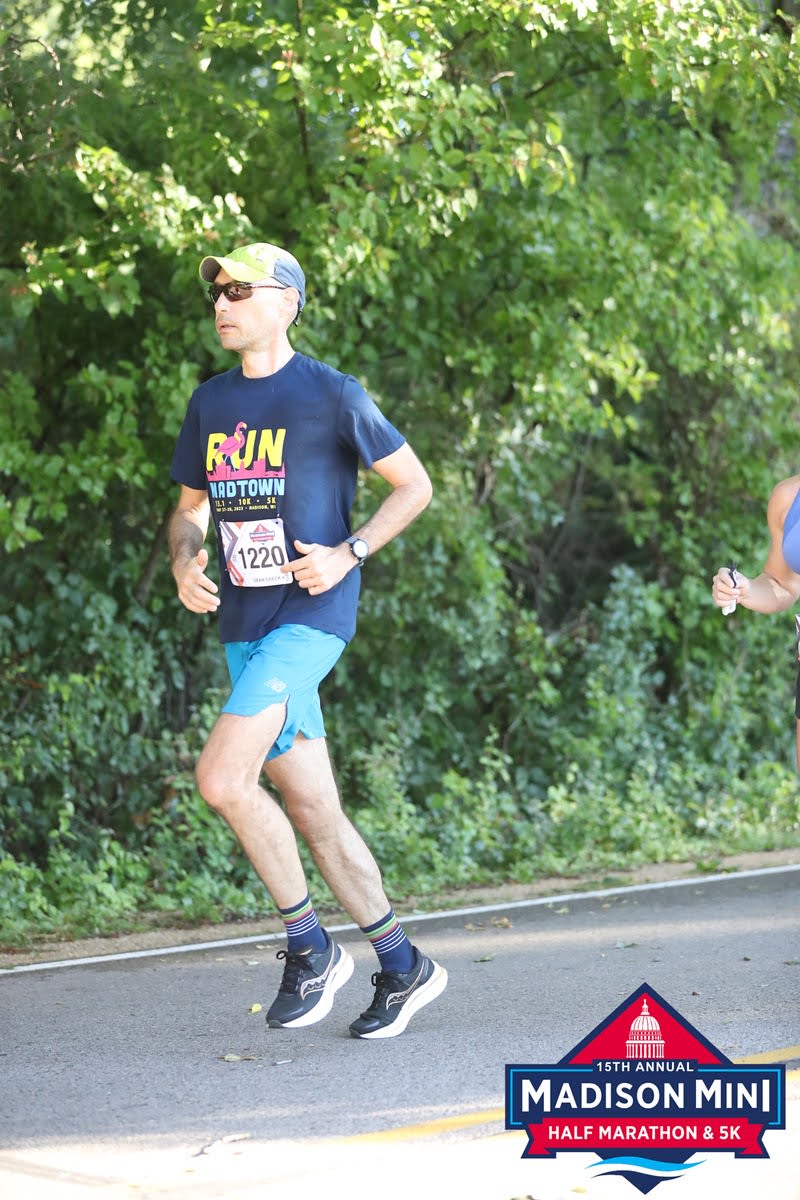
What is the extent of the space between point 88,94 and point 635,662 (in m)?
6.46

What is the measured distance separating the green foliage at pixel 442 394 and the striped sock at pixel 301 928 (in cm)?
337

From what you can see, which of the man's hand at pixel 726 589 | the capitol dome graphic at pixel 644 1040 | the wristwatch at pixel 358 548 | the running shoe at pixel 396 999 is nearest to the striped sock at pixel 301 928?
the running shoe at pixel 396 999

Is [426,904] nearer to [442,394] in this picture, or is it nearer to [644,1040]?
[442,394]

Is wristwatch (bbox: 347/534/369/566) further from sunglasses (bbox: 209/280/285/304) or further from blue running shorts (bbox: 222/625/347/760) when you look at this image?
sunglasses (bbox: 209/280/285/304)

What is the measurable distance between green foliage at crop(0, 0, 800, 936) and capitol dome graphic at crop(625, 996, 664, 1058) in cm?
458

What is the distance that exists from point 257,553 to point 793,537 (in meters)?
1.88

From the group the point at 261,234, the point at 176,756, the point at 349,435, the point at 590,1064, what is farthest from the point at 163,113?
the point at 590,1064

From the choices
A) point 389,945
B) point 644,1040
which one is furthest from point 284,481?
point 644,1040

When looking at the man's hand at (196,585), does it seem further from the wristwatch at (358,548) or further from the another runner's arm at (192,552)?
the wristwatch at (358,548)

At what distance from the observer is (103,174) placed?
8844 mm

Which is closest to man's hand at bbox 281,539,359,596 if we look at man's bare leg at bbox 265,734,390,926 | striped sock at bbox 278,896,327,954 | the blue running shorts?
the blue running shorts

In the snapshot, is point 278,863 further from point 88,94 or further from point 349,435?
point 88,94

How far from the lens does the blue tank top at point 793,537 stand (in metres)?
5.84

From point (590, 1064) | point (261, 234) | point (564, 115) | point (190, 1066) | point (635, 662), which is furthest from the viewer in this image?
point (635, 662)
